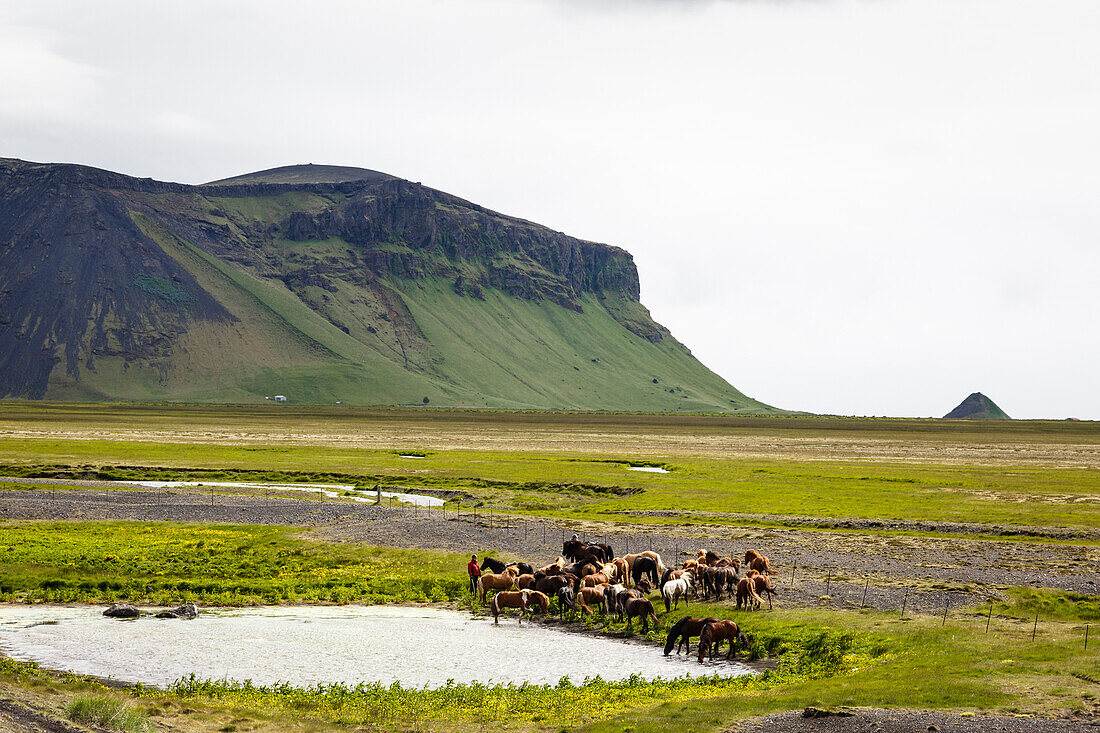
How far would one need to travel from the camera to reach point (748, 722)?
726 inches

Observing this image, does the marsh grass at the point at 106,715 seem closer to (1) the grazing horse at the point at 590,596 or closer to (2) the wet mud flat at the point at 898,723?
(2) the wet mud flat at the point at 898,723

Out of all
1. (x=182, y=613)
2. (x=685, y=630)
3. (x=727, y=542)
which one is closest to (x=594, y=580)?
(x=685, y=630)

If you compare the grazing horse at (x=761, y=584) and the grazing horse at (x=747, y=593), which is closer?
the grazing horse at (x=747, y=593)

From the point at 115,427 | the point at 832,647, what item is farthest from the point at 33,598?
the point at 115,427

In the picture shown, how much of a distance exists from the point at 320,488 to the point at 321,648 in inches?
1798

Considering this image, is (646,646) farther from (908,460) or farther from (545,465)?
(908,460)

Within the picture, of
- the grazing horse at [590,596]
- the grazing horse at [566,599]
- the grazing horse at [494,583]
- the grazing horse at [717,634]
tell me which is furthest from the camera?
the grazing horse at [494,583]

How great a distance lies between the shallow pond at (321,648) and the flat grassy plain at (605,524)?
1.43m

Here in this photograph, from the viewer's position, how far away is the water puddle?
62.8 meters

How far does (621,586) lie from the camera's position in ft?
98.7

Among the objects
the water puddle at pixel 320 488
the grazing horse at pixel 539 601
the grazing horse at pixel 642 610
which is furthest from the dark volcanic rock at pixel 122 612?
the water puddle at pixel 320 488

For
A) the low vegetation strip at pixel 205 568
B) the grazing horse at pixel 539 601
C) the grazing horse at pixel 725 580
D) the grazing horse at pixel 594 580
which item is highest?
the grazing horse at pixel 725 580

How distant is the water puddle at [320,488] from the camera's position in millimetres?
62778

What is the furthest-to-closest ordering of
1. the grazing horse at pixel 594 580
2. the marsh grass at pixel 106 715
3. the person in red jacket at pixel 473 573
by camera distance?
the person in red jacket at pixel 473 573 → the grazing horse at pixel 594 580 → the marsh grass at pixel 106 715
